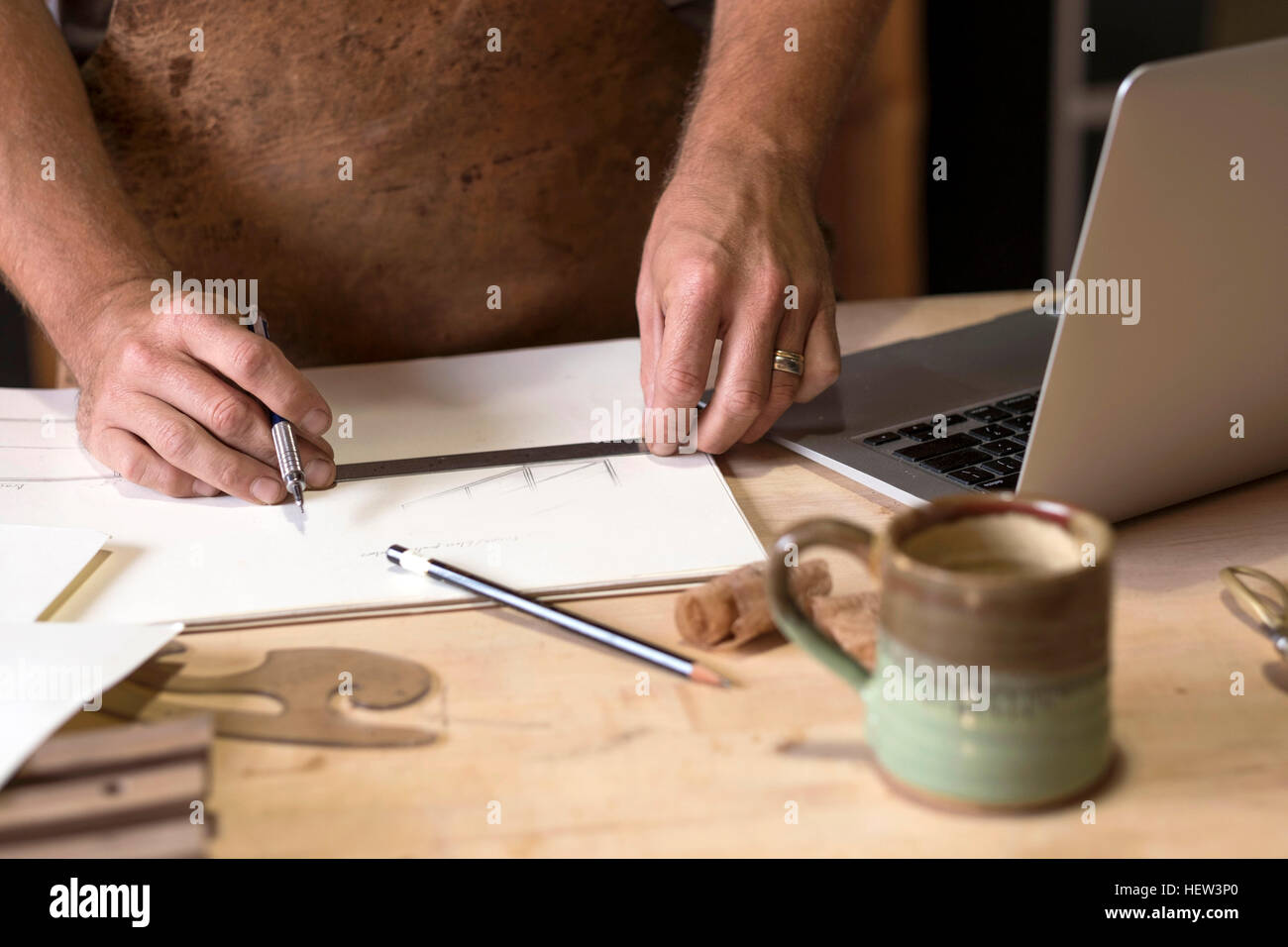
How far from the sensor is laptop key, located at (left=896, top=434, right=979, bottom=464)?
0.97 metres

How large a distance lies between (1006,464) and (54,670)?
67cm

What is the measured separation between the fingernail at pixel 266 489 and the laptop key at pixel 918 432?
1.71 ft

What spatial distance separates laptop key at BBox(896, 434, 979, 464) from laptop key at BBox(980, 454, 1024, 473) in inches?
1.6

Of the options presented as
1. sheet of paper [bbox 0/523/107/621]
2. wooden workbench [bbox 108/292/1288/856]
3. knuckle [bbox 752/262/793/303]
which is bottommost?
wooden workbench [bbox 108/292/1288/856]

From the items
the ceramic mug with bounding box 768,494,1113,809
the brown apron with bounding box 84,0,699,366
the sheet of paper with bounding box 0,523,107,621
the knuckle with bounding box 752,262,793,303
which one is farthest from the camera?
the brown apron with bounding box 84,0,699,366

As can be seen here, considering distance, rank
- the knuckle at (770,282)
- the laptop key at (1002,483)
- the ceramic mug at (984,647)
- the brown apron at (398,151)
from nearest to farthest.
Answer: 1. the ceramic mug at (984,647)
2. the laptop key at (1002,483)
3. the knuckle at (770,282)
4. the brown apron at (398,151)

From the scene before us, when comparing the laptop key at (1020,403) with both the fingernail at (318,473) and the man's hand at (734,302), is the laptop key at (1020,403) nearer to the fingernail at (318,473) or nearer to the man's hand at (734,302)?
the man's hand at (734,302)

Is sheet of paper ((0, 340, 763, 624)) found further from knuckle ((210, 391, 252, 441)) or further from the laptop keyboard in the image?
the laptop keyboard

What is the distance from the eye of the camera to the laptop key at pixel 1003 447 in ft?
3.12

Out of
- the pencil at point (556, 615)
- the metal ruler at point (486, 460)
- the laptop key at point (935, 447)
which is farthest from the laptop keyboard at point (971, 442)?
the pencil at point (556, 615)

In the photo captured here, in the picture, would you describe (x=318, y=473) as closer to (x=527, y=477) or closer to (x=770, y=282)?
(x=527, y=477)

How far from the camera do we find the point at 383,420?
115cm

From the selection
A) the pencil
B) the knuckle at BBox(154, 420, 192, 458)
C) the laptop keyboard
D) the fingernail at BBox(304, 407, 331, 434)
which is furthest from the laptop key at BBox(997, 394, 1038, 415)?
the knuckle at BBox(154, 420, 192, 458)

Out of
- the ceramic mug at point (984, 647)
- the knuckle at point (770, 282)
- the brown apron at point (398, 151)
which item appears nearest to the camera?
the ceramic mug at point (984, 647)
